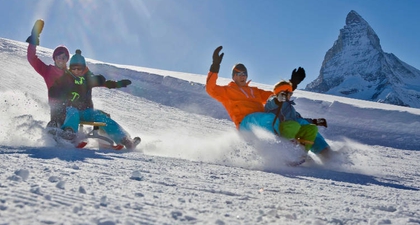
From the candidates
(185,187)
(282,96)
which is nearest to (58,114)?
(282,96)

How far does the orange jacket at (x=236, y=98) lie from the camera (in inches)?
220

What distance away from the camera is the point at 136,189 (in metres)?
2.26

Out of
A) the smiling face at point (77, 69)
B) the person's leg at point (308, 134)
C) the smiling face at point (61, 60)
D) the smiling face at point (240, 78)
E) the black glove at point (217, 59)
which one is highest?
the black glove at point (217, 59)

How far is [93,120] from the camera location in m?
5.55

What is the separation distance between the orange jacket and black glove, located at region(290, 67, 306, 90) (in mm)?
506

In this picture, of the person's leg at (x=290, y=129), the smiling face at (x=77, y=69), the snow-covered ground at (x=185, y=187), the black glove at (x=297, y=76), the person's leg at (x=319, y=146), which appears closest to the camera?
the snow-covered ground at (x=185, y=187)

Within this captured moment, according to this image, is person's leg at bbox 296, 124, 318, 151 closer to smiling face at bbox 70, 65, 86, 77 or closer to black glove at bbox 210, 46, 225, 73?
black glove at bbox 210, 46, 225, 73

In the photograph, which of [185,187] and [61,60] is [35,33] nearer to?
[61,60]

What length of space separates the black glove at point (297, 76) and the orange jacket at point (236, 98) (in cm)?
51

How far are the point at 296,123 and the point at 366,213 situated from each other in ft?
9.02

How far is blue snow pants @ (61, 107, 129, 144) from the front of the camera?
502cm

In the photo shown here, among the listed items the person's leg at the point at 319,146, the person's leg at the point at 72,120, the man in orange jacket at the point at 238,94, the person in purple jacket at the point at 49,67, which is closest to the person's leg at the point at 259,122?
the man in orange jacket at the point at 238,94

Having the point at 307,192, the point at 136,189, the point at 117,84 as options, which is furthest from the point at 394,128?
the point at 136,189

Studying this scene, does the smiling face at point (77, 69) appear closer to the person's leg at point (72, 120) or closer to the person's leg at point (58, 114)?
the person's leg at point (58, 114)
